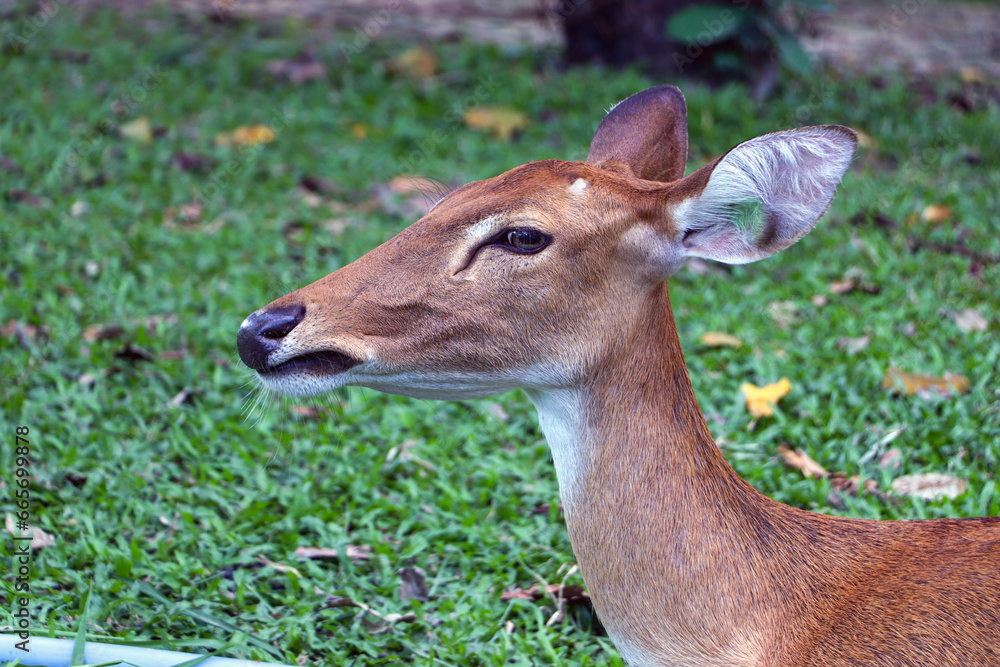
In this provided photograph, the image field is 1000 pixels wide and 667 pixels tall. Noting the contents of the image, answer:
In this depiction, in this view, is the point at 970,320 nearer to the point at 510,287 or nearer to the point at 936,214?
the point at 936,214

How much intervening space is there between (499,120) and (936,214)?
9.31 feet

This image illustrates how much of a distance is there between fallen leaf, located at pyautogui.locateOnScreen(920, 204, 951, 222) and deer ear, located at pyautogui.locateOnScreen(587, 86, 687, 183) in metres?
3.53

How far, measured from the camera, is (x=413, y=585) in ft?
10.5

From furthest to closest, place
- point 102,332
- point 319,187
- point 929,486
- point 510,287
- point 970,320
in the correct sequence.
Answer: point 319,187 → point 970,320 → point 102,332 → point 929,486 → point 510,287

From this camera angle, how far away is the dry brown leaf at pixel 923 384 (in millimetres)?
4082

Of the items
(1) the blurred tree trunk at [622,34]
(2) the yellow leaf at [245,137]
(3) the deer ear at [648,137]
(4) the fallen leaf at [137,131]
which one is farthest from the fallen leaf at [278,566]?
(1) the blurred tree trunk at [622,34]

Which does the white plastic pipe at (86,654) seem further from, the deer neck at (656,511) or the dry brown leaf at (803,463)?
the dry brown leaf at (803,463)

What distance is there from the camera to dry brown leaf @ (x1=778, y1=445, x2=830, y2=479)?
3.72 metres

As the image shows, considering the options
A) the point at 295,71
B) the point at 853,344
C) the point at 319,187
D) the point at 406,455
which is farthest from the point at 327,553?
the point at 295,71

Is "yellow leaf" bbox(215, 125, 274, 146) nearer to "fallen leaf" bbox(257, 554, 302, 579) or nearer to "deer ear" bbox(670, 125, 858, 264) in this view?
"fallen leaf" bbox(257, 554, 302, 579)

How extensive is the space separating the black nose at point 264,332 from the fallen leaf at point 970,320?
3.51 metres

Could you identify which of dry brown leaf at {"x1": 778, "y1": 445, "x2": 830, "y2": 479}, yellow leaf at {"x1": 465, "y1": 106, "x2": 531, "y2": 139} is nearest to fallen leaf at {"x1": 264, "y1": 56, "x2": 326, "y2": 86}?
yellow leaf at {"x1": 465, "y1": 106, "x2": 531, "y2": 139}

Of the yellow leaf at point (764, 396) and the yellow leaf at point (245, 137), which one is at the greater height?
the yellow leaf at point (245, 137)

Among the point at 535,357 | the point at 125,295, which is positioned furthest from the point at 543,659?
the point at 125,295
